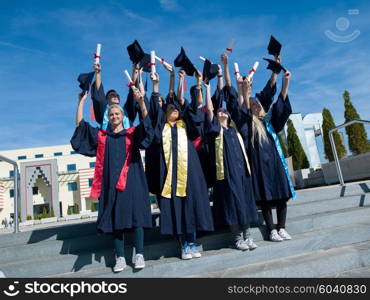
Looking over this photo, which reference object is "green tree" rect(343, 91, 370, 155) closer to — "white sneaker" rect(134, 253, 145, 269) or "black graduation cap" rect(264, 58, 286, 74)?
"black graduation cap" rect(264, 58, 286, 74)

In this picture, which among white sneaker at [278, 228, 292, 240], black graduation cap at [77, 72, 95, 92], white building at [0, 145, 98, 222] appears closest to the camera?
white sneaker at [278, 228, 292, 240]

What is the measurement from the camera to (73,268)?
3.14 meters

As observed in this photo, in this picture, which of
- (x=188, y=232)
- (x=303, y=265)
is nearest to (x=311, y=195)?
(x=303, y=265)

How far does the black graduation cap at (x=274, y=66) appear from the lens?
386 centimetres

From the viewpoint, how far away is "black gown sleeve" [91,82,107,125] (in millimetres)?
3865

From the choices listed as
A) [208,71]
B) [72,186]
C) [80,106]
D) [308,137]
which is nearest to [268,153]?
[208,71]

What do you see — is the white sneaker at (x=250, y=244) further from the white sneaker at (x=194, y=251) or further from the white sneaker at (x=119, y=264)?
the white sneaker at (x=119, y=264)

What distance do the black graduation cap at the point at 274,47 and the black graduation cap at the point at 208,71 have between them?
3.18ft

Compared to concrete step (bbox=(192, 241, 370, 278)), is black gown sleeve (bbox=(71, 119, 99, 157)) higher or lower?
higher

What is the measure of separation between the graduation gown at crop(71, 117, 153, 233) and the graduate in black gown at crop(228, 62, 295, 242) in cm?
138

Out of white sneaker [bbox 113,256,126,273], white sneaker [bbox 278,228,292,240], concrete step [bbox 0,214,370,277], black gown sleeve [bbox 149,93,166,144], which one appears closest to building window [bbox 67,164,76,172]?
concrete step [bbox 0,214,370,277]

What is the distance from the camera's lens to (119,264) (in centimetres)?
288

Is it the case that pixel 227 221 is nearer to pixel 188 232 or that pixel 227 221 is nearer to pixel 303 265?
pixel 188 232

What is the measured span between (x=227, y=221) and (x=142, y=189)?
1.01m
